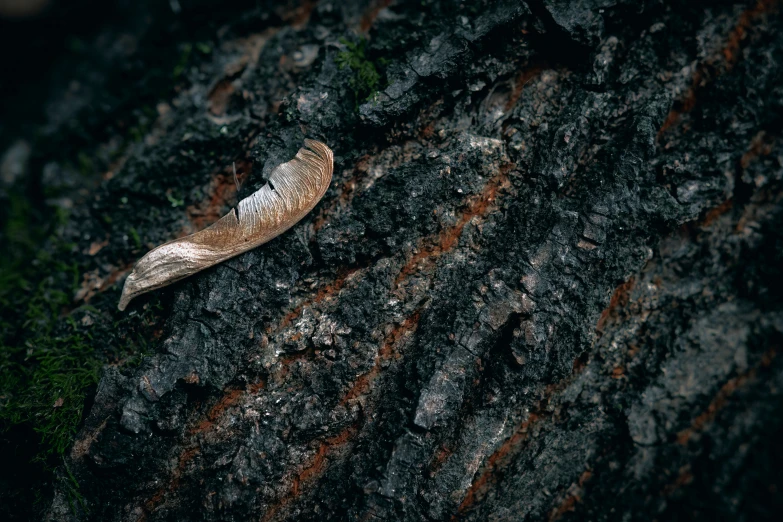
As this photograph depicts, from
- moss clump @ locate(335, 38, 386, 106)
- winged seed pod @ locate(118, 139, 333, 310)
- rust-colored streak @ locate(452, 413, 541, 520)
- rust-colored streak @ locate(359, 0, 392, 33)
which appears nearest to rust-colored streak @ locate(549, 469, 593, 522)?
rust-colored streak @ locate(452, 413, 541, 520)

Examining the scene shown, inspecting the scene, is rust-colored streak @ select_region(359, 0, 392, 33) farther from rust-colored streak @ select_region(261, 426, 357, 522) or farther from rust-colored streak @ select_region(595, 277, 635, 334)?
rust-colored streak @ select_region(261, 426, 357, 522)

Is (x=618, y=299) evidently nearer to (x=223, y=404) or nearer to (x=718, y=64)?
(x=718, y=64)

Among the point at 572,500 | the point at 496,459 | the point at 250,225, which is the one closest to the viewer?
the point at 250,225

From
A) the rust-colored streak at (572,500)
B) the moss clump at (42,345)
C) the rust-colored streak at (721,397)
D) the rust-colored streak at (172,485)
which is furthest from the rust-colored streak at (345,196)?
the rust-colored streak at (721,397)

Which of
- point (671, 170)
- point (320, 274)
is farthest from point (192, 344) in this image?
point (671, 170)

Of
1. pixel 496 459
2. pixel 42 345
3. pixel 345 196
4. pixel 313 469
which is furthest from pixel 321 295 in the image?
pixel 42 345

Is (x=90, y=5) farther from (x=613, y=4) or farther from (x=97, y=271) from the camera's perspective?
(x=613, y=4)
